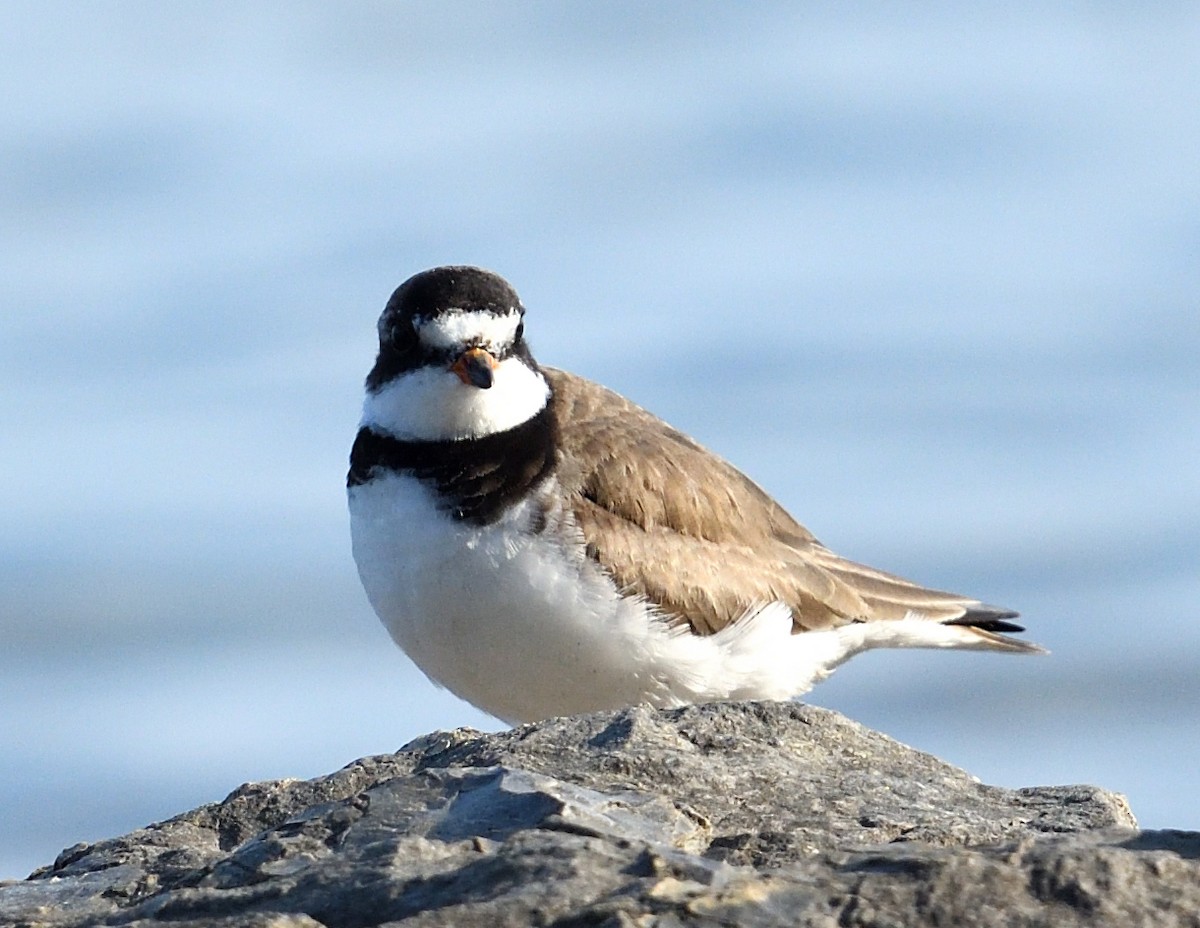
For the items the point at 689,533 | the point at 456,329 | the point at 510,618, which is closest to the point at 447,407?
the point at 456,329

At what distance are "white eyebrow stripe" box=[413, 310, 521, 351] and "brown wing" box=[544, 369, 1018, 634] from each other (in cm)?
54

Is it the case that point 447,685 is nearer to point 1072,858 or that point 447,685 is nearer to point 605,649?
point 605,649

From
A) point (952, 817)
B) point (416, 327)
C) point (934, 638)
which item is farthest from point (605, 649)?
point (952, 817)

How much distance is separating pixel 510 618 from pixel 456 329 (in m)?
1.17

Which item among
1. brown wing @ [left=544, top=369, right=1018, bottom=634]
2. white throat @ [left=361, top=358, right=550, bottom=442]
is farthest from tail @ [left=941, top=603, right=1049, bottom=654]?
white throat @ [left=361, top=358, right=550, bottom=442]

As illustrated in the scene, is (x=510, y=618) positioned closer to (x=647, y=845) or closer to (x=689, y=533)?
(x=689, y=533)

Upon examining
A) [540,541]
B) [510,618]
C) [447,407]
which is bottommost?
[510,618]

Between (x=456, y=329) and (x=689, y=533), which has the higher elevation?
(x=456, y=329)

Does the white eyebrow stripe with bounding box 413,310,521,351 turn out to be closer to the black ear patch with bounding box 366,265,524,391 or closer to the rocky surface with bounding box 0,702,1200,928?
the black ear patch with bounding box 366,265,524,391

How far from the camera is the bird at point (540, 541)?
6.85m

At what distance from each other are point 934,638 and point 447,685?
99.4 inches

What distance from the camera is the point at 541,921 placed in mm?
2994

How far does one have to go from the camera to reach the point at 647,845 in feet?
10.6

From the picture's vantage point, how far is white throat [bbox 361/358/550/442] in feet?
23.6
